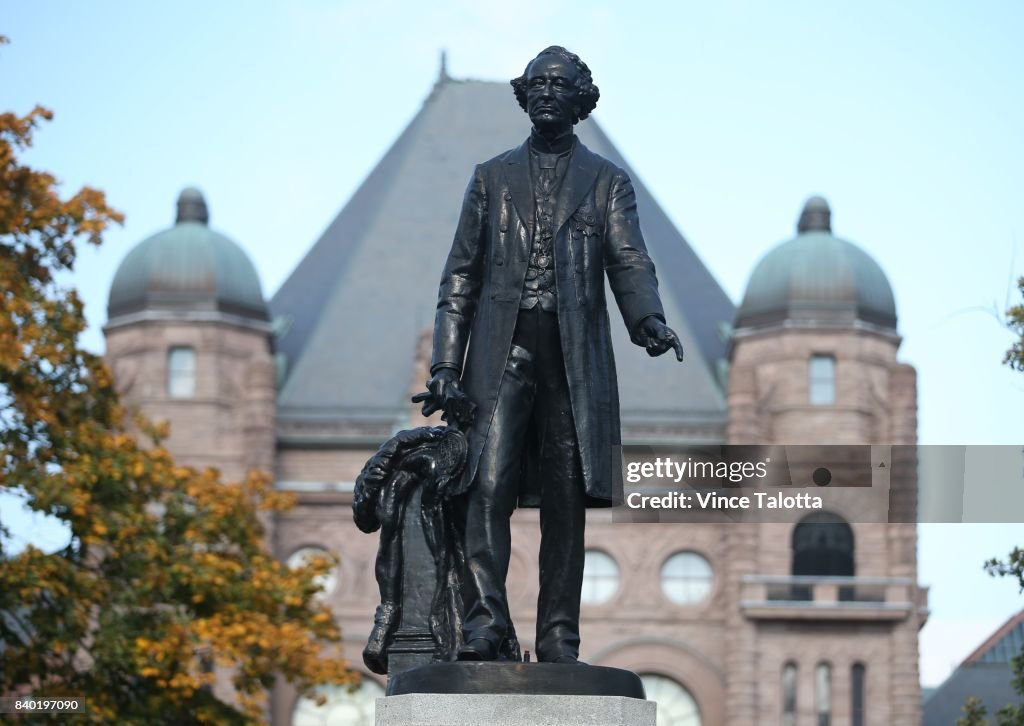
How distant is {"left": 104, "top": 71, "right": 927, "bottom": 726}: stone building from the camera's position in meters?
54.9

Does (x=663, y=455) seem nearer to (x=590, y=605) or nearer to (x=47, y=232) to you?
(x=590, y=605)

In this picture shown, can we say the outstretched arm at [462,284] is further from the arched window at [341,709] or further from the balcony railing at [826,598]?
the arched window at [341,709]

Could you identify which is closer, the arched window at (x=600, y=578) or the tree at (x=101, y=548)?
the tree at (x=101, y=548)

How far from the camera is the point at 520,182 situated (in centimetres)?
1114

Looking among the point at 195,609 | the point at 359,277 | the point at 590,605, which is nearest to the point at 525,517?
the point at 590,605

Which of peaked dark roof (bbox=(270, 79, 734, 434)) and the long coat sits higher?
peaked dark roof (bbox=(270, 79, 734, 434))

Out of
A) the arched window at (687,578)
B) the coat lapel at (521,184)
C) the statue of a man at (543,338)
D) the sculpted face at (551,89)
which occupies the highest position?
the arched window at (687,578)

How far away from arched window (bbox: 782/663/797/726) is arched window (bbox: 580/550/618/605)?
16.9ft

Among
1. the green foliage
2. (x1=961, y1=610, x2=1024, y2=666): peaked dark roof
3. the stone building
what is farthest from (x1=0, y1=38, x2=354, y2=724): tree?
(x1=961, y1=610, x2=1024, y2=666): peaked dark roof

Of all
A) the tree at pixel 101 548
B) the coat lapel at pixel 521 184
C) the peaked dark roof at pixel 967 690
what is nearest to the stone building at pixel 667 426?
the peaked dark roof at pixel 967 690

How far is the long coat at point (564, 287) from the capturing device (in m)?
10.7

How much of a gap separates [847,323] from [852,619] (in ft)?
26.7

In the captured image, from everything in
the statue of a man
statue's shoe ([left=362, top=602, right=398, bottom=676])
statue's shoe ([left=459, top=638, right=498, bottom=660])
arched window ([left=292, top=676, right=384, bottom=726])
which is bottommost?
statue's shoe ([left=459, top=638, right=498, bottom=660])

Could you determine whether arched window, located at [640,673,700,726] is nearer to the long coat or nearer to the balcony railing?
the balcony railing
